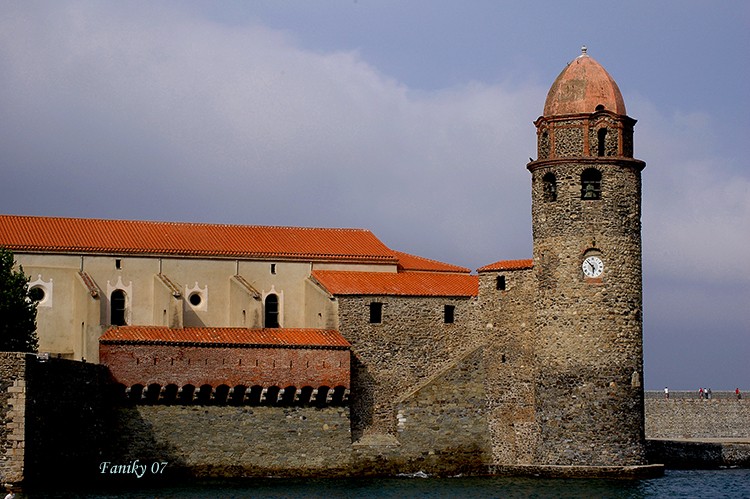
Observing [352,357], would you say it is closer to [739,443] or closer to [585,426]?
[585,426]

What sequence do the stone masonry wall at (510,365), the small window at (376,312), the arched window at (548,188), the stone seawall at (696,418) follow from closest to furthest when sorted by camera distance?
the stone masonry wall at (510,365) < the arched window at (548,188) < the small window at (376,312) < the stone seawall at (696,418)

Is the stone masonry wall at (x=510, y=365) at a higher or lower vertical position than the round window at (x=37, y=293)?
lower

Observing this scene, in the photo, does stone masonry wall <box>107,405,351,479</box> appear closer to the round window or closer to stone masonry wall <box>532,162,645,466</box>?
the round window

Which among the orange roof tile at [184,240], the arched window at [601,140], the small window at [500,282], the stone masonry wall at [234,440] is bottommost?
the stone masonry wall at [234,440]

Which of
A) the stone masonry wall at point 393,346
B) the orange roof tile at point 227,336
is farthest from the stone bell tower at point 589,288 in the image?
the orange roof tile at point 227,336

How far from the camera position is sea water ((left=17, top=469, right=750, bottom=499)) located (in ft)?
145

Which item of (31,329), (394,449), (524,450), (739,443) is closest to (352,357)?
(394,449)

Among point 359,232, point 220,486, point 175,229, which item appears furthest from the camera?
point 359,232

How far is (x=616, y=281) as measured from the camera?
Answer: 4938cm

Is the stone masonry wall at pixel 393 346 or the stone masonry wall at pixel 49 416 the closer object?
the stone masonry wall at pixel 49 416

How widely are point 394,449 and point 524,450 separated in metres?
4.44

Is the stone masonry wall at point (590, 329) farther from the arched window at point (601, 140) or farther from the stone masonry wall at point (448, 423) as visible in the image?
the stone masonry wall at point (448, 423)

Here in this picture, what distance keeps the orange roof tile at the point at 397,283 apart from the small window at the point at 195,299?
13.9 ft

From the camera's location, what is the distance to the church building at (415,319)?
4894 centimetres
